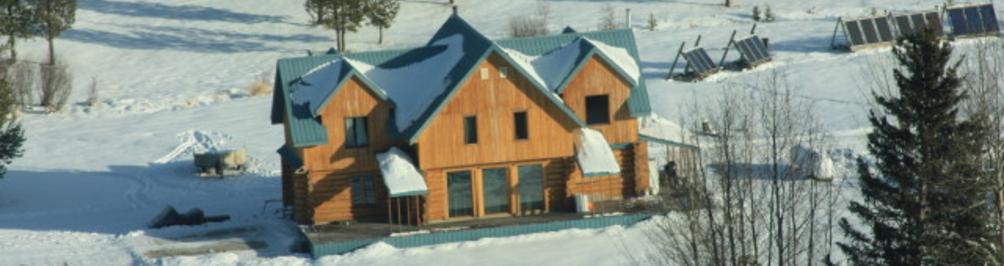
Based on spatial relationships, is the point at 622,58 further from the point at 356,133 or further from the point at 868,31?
the point at 868,31

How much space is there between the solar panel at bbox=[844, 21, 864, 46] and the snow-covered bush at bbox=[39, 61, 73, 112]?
31.2 m

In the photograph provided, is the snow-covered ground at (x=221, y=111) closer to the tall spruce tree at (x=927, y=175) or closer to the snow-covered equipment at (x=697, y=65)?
the snow-covered equipment at (x=697, y=65)

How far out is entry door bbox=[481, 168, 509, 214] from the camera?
42.6 meters

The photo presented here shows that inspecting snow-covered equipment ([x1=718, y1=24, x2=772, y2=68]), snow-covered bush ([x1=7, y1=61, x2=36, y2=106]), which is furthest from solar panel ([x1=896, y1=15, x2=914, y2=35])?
snow-covered bush ([x1=7, y1=61, x2=36, y2=106])

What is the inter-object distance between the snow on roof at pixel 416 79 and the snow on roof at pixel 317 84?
548 millimetres

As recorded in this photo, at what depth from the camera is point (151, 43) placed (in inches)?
3036

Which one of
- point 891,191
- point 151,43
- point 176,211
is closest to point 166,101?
point 151,43

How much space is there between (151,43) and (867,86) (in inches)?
1418

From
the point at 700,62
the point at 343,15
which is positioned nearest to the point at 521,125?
the point at 700,62

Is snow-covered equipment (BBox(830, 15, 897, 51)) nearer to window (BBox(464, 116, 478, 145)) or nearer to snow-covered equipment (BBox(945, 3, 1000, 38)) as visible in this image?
snow-covered equipment (BBox(945, 3, 1000, 38))

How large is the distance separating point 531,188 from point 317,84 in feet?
20.8

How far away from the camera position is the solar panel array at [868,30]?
6266cm

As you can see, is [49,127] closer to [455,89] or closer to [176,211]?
[176,211]

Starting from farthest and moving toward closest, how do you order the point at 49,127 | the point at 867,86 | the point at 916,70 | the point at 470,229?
the point at 49,127, the point at 867,86, the point at 470,229, the point at 916,70
